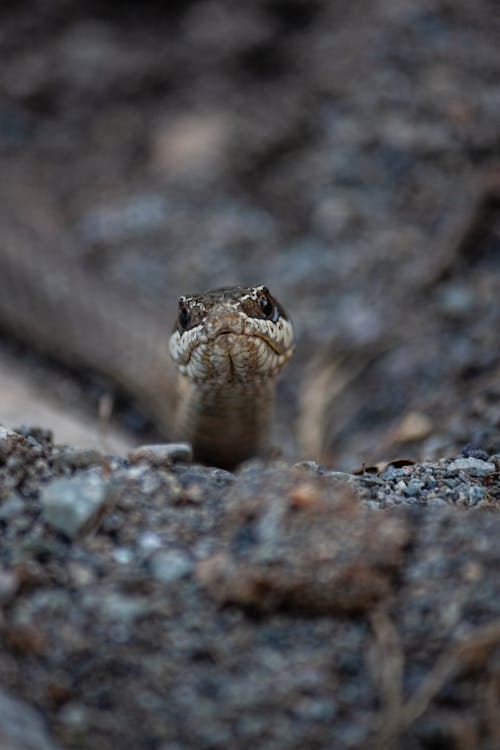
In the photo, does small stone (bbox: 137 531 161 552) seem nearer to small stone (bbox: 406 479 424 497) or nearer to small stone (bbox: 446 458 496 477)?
small stone (bbox: 406 479 424 497)

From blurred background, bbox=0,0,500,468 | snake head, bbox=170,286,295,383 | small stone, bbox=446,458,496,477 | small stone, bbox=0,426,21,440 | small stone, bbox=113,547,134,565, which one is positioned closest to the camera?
small stone, bbox=113,547,134,565

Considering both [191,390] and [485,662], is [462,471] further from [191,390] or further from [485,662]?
[191,390]

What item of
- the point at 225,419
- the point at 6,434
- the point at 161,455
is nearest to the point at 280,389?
the point at 225,419

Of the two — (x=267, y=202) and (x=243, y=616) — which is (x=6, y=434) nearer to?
(x=243, y=616)

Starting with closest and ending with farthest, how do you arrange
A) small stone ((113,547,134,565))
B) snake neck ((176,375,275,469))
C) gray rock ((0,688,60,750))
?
gray rock ((0,688,60,750)) → small stone ((113,547,134,565)) → snake neck ((176,375,275,469))

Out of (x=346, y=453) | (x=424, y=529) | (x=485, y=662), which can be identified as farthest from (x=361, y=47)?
(x=485, y=662)

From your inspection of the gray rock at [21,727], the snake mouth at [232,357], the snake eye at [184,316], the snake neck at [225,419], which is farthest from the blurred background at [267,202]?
the gray rock at [21,727]

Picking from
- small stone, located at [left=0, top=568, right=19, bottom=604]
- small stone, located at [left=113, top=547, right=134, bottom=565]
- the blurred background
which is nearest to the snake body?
the blurred background

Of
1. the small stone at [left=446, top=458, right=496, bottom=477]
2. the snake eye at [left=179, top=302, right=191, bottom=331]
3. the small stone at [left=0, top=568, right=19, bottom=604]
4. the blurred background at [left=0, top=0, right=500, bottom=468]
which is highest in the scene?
the blurred background at [left=0, top=0, right=500, bottom=468]
